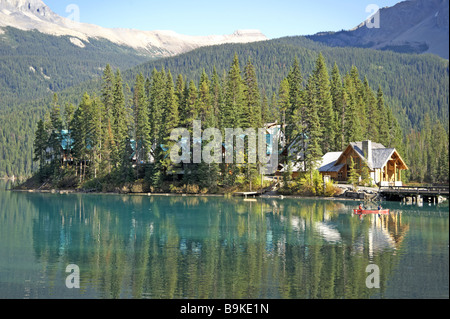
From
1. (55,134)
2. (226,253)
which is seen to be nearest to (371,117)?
(55,134)

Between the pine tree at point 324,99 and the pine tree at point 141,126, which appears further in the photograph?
the pine tree at point 141,126

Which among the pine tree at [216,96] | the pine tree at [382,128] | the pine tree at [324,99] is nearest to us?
the pine tree at [324,99]

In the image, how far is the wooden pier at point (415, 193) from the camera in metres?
61.8

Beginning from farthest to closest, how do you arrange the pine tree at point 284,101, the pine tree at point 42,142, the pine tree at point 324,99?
the pine tree at point 42,142 < the pine tree at point 284,101 < the pine tree at point 324,99

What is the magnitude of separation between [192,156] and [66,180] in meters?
28.0

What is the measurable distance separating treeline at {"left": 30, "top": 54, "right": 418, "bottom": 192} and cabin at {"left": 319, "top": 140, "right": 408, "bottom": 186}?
407cm

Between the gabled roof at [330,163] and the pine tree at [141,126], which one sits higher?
the pine tree at [141,126]

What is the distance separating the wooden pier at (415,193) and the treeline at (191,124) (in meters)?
11.6

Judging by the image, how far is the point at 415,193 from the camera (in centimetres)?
6372
